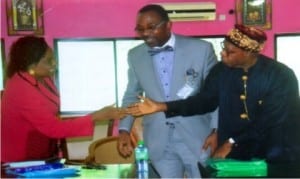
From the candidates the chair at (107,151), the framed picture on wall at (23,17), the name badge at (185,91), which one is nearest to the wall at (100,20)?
the framed picture on wall at (23,17)

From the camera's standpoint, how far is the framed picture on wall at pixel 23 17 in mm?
5934

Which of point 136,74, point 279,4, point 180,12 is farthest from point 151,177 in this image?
point 279,4

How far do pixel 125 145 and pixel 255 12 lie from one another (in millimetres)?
3525

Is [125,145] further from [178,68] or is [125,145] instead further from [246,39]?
[246,39]

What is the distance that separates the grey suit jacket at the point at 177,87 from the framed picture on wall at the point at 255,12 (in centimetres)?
298

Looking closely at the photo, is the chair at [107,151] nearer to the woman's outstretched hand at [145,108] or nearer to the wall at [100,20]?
the woman's outstretched hand at [145,108]

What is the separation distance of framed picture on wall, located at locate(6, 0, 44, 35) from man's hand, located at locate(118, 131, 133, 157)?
10.5 ft

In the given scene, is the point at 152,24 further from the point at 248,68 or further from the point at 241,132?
the point at 241,132

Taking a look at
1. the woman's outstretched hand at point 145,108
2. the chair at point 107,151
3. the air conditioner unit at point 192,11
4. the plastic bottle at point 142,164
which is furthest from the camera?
the air conditioner unit at point 192,11

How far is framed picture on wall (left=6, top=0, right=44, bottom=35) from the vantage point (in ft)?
19.5

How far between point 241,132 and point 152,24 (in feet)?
2.62

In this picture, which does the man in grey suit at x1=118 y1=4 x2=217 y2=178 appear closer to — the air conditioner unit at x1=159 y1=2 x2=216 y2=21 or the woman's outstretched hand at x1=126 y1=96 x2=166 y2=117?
the woman's outstretched hand at x1=126 y1=96 x2=166 y2=117

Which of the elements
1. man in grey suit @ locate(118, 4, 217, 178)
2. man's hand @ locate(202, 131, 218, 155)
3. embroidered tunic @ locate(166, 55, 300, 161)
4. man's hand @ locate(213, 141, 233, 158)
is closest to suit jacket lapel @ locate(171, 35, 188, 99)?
man in grey suit @ locate(118, 4, 217, 178)

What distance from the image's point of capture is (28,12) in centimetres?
595
